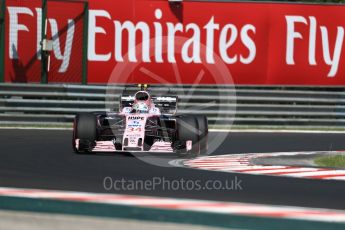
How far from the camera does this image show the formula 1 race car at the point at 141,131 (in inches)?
525

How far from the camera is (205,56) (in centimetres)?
2064

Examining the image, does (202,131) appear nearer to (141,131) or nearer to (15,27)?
(141,131)

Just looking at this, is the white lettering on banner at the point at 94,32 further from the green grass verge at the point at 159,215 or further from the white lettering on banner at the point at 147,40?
the green grass verge at the point at 159,215

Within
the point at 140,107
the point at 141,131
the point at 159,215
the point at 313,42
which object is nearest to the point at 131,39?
the point at 313,42

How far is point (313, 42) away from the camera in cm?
2138

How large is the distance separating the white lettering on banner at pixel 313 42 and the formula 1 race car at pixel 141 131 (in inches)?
310

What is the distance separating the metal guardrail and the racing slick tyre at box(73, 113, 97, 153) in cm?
519

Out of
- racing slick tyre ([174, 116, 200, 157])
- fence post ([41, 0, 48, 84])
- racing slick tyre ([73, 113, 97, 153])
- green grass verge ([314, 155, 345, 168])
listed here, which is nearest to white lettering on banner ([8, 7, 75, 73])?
fence post ([41, 0, 48, 84])

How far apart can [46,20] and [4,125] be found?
105 inches

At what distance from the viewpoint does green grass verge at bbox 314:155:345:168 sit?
41.4ft

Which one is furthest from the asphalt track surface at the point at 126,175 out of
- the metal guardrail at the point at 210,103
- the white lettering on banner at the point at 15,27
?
the white lettering on banner at the point at 15,27

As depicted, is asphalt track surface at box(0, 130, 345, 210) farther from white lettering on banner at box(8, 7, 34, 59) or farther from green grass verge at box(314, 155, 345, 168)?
white lettering on banner at box(8, 7, 34, 59)

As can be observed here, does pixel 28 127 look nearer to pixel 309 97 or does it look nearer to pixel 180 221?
pixel 309 97

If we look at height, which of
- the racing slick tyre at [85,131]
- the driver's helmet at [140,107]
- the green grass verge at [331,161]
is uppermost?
the driver's helmet at [140,107]
